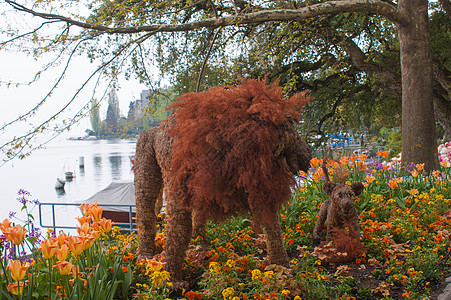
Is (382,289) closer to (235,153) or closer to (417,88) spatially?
(235,153)

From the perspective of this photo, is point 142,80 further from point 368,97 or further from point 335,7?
point 368,97

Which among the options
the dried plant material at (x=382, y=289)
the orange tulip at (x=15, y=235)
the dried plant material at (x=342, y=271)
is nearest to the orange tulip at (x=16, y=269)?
the orange tulip at (x=15, y=235)

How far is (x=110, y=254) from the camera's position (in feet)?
9.14

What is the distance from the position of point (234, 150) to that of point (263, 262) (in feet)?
4.32

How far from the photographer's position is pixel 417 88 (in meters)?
5.94

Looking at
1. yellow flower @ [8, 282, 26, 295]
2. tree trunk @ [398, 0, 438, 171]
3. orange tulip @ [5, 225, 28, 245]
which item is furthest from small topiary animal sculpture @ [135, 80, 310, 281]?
tree trunk @ [398, 0, 438, 171]

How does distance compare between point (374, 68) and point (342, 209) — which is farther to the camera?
point (374, 68)

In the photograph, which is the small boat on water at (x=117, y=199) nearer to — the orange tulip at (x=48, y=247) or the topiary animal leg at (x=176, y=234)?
the topiary animal leg at (x=176, y=234)

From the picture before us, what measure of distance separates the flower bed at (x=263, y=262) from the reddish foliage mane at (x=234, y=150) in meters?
0.44

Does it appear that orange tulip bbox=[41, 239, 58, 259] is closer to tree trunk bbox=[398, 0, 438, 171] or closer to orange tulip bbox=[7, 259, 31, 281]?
orange tulip bbox=[7, 259, 31, 281]

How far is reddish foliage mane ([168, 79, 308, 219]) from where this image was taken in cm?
221

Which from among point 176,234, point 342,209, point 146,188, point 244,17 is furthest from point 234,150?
point 244,17

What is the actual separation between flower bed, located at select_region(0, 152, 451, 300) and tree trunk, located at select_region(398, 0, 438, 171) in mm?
1207

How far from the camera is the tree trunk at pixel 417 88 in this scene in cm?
590
